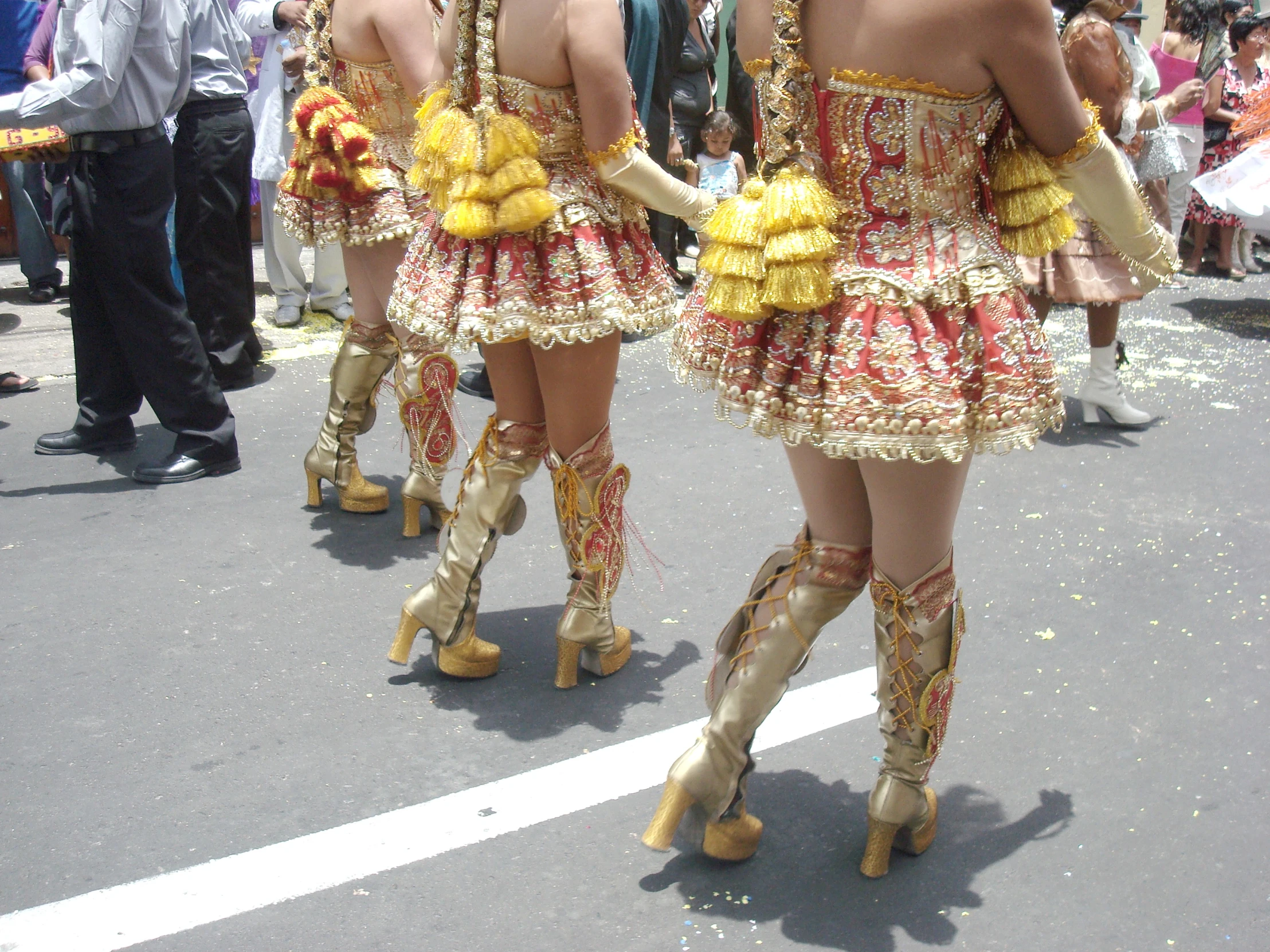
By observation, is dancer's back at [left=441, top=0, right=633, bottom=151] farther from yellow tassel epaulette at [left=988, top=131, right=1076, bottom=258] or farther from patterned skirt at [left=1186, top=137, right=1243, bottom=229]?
patterned skirt at [left=1186, top=137, right=1243, bottom=229]

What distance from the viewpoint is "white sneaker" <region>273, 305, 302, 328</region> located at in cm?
684

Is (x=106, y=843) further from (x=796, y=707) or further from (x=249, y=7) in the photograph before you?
(x=249, y=7)

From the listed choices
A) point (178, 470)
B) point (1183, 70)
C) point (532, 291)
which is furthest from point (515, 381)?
point (1183, 70)

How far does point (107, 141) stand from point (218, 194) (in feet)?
4.49

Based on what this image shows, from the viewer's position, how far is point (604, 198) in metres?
2.88

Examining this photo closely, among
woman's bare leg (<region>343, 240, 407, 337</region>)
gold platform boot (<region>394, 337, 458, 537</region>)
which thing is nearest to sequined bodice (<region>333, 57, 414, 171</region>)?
woman's bare leg (<region>343, 240, 407, 337</region>)

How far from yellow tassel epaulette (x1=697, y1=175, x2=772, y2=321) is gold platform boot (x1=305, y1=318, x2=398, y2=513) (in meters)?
2.28

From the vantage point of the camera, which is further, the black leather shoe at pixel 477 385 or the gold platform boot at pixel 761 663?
the black leather shoe at pixel 477 385

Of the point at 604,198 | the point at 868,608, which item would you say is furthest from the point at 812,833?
the point at 604,198

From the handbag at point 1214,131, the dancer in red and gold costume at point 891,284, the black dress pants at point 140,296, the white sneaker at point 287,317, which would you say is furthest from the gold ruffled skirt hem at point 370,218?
the handbag at point 1214,131

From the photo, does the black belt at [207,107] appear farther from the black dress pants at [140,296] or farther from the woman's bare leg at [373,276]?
the woman's bare leg at [373,276]

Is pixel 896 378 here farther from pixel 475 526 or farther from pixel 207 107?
pixel 207 107

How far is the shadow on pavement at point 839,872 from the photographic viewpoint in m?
2.26

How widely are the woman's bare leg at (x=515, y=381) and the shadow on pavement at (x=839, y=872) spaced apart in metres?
1.12
